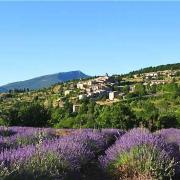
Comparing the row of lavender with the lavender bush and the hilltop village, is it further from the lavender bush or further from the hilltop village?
the hilltop village

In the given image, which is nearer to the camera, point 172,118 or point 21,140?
point 21,140

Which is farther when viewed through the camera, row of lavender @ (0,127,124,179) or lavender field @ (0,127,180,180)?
lavender field @ (0,127,180,180)

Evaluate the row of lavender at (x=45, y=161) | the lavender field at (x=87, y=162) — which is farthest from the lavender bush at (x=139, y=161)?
the row of lavender at (x=45, y=161)

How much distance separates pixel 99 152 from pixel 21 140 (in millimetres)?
1548

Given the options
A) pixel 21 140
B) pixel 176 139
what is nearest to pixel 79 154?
pixel 21 140

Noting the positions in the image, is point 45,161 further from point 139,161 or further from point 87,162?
point 87,162

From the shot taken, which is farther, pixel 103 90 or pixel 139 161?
pixel 103 90

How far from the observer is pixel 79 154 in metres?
7.16

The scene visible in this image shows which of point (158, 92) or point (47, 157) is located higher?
point (47, 157)

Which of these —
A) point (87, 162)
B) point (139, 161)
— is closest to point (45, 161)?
point (139, 161)

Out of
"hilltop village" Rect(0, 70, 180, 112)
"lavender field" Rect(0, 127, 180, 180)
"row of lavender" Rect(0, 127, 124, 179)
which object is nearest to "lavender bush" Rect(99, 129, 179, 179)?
"lavender field" Rect(0, 127, 180, 180)

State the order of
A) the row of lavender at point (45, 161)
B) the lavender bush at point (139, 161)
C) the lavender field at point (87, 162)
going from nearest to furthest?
the row of lavender at point (45, 161)
the lavender field at point (87, 162)
the lavender bush at point (139, 161)

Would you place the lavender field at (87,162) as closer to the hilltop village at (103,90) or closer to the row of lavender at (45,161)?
the row of lavender at (45,161)

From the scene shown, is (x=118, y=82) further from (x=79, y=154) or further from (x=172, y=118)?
(x=79, y=154)
